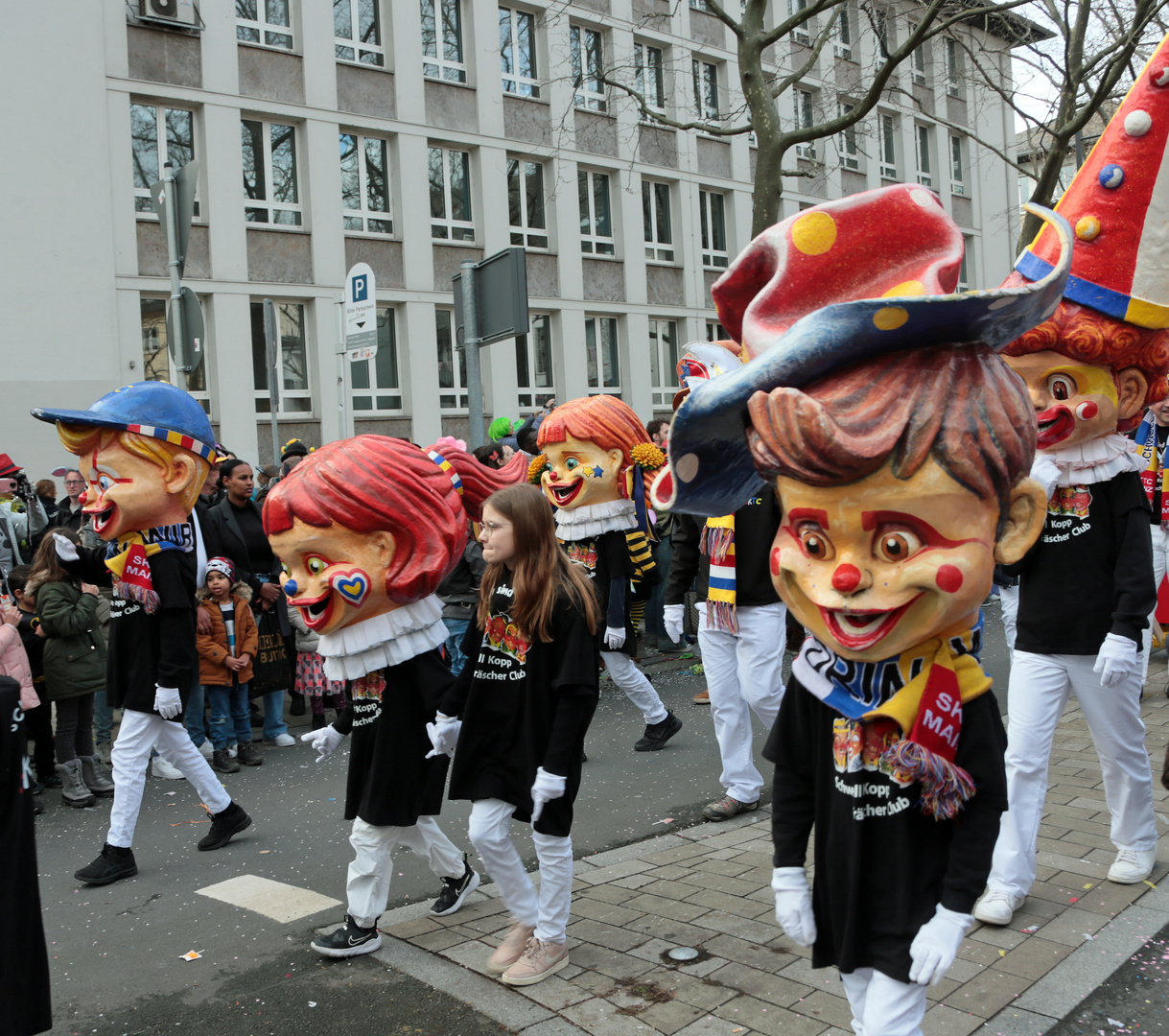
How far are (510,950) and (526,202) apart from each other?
66.8 ft

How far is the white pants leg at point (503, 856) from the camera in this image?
397 cm

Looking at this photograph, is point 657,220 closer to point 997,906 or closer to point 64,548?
point 64,548

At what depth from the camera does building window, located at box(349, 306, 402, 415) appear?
68.0 feet

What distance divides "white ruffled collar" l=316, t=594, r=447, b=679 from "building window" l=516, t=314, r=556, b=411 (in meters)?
18.5

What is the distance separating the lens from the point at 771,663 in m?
5.77

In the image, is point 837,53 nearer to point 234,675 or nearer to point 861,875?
point 234,675

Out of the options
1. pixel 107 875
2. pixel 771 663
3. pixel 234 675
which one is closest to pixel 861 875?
pixel 771 663

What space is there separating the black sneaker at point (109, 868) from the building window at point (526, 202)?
60.2ft

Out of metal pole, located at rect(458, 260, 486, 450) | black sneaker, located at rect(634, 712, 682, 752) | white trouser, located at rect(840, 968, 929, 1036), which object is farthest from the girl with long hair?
metal pole, located at rect(458, 260, 486, 450)

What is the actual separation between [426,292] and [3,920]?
744 inches

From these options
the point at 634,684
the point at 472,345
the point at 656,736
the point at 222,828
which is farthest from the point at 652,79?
the point at 222,828

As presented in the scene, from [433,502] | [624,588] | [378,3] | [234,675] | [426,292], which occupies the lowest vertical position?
[234,675]

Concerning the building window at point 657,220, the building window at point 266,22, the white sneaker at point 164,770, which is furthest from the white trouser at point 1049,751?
the building window at point 657,220

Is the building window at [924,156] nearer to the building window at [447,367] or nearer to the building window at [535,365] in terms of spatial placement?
the building window at [535,365]
